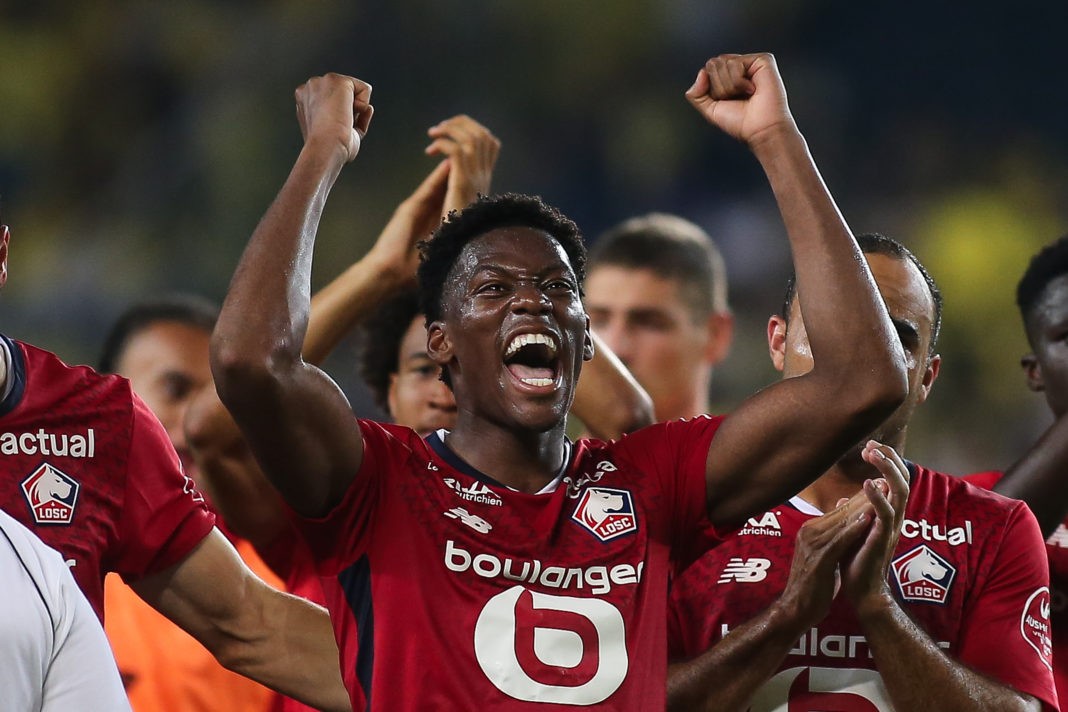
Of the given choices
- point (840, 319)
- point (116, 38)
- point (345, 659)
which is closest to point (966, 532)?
point (840, 319)

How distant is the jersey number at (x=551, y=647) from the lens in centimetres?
230

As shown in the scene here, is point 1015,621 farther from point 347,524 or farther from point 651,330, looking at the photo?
point 651,330

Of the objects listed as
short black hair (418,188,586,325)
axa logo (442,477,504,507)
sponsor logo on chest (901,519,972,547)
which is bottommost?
axa logo (442,477,504,507)

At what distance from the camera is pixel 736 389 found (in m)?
7.31

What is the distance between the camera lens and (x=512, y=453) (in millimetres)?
2545

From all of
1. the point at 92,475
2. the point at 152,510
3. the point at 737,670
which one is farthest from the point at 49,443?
the point at 737,670

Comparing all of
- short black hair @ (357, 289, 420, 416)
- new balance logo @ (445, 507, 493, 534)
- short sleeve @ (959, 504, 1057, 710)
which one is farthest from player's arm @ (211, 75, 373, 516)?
short black hair @ (357, 289, 420, 416)

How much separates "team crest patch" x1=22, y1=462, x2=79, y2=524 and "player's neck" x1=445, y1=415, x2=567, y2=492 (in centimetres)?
65

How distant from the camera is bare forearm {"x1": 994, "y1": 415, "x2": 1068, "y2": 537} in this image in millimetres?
3146

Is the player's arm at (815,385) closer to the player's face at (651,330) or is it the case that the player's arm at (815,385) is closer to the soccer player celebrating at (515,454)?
the soccer player celebrating at (515,454)

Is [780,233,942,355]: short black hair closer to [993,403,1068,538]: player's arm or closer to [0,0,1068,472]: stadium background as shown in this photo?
[993,403,1068,538]: player's arm

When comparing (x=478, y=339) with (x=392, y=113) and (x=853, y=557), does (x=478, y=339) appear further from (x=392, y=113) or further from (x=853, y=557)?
(x=392, y=113)

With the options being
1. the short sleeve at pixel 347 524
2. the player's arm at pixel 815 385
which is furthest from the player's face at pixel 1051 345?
the short sleeve at pixel 347 524

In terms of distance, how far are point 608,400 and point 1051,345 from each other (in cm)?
107
